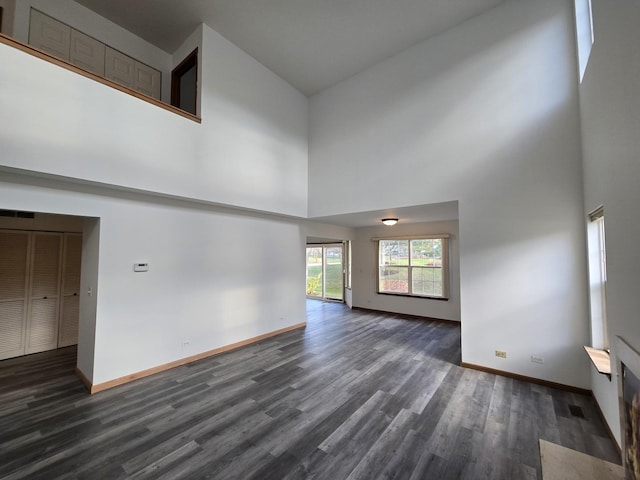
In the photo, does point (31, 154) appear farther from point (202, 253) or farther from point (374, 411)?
point (374, 411)

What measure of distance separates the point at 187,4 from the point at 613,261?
5.64m

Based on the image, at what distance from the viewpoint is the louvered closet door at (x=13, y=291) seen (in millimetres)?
3900

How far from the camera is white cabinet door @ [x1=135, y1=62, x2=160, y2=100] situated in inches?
172

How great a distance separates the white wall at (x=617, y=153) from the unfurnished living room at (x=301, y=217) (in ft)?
0.10

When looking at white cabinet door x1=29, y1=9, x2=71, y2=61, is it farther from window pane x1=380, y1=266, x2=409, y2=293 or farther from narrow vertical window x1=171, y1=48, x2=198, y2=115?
window pane x1=380, y1=266, x2=409, y2=293

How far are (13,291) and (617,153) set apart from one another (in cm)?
725

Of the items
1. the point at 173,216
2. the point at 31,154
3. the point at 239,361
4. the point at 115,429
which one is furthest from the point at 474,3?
the point at 115,429

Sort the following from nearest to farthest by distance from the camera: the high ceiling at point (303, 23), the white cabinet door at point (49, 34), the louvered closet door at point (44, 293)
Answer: the white cabinet door at point (49, 34)
the high ceiling at point (303, 23)
the louvered closet door at point (44, 293)

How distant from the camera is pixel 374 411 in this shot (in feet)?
8.78

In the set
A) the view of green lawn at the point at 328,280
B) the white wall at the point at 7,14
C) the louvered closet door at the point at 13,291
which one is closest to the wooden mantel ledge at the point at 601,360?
the view of green lawn at the point at 328,280

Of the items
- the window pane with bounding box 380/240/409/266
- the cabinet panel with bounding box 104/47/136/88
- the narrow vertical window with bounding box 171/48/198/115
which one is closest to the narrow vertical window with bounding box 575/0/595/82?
the window pane with bounding box 380/240/409/266

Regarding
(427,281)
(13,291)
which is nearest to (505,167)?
(427,281)

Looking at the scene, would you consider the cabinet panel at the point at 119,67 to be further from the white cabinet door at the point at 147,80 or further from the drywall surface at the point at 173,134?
the drywall surface at the point at 173,134

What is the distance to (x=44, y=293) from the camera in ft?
14.0
